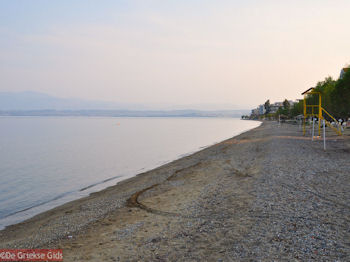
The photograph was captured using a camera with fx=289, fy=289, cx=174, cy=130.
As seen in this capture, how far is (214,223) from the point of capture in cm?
882

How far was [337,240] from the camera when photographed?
6938 millimetres

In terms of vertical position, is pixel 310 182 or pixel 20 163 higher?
pixel 310 182

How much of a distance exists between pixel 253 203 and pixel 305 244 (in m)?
3.52

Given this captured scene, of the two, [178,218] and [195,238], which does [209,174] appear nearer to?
[178,218]

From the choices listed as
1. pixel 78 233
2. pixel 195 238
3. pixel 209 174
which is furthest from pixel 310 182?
pixel 78 233

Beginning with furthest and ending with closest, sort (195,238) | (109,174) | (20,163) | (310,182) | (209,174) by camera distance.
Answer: (20,163) < (109,174) < (209,174) < (310,182) < (195,238)

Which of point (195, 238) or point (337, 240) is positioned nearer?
point (337, 240)

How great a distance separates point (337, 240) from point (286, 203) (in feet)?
10.2

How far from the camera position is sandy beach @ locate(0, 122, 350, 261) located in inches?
271

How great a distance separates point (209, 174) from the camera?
1822 centimetres

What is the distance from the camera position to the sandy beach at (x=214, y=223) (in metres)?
6.89

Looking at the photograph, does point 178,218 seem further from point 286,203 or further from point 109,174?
point 109,174

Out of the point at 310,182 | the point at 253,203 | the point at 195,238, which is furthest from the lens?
the point at 310,182

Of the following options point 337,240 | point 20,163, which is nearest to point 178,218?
point 337,240
